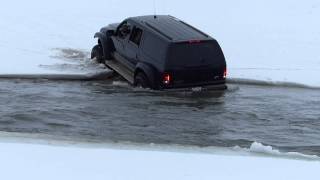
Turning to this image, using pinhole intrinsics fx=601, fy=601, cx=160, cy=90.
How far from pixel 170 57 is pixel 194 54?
61 centimetres

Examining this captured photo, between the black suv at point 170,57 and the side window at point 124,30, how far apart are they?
0.24 metres

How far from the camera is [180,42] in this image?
13.8 m

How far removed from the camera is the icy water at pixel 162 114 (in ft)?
36.2

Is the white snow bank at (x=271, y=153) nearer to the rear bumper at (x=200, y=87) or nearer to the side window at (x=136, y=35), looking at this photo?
the rear bumper at (x=200, y=87)

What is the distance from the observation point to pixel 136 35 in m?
15.0

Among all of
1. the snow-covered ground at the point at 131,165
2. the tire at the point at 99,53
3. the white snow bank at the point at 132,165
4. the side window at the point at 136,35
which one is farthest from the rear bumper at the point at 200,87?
the white snow bank at the point at 132,165

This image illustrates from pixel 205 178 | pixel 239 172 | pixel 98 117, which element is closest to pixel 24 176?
pixel 205 178

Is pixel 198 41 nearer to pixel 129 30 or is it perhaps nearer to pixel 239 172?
pixel 129 30

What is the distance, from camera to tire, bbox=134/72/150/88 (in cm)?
1415

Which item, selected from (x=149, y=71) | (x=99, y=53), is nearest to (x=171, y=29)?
(x=149, y=71)

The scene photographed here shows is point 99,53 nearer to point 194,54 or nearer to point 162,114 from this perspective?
point 194,54

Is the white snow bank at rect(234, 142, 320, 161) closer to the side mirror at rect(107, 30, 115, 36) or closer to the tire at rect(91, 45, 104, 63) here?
the side mirror at rect(107, 30, 115, 36)

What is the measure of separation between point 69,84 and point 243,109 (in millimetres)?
4498

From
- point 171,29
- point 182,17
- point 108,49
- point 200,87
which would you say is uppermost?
point 182,17
